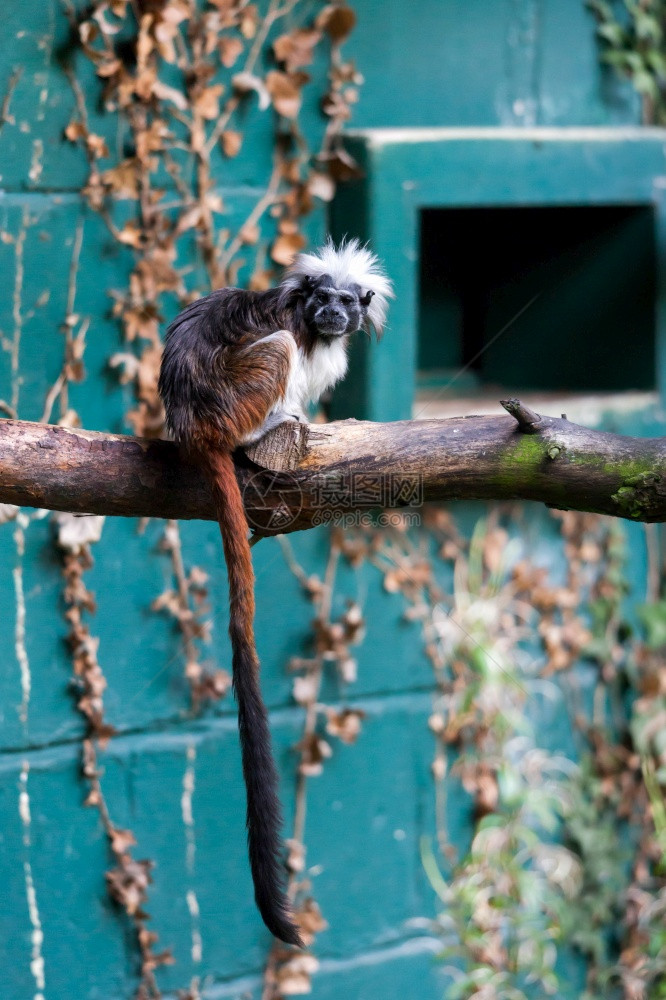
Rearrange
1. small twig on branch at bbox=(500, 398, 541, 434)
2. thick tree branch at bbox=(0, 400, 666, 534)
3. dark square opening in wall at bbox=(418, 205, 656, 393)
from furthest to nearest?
1. dark square opening in wall at bbox=(418, 205, 656, 393)
2. thick tree branch at bbox=(0, 400, 666, 534)
3. small twig on branch at bbox=(500, 398, 541, 434)

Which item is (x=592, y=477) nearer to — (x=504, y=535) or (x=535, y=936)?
(x=504, y=535)

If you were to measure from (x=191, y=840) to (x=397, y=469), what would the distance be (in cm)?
166

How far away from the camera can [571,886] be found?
3.89 metres

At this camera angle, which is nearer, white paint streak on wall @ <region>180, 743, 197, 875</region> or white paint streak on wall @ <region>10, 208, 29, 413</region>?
white paint streak on wall @ <region>10, 208, 29, 413</region>

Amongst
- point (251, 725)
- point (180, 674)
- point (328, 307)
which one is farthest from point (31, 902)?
point (328, 307)

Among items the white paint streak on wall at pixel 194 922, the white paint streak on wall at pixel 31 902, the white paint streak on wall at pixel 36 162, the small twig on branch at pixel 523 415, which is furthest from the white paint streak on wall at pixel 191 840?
the white paint streak on wall at pixel 36 162

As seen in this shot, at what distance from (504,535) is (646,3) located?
1.99 m

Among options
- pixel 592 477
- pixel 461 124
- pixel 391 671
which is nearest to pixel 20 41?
pixel 461 124

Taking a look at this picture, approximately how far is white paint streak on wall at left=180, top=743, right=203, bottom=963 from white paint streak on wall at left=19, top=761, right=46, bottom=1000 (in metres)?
0.47

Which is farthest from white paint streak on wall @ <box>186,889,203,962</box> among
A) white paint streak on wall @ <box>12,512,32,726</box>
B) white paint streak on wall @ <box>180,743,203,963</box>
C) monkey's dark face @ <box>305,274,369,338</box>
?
monkey's dark face @ <box>305,274,369,338</box>

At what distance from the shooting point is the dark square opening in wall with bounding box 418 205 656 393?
13.2ft

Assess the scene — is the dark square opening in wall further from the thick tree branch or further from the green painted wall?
the thick tree branch

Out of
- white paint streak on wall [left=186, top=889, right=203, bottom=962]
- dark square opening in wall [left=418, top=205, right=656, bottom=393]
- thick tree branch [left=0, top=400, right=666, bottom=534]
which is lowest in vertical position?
white paint streak on wall [left=186, top=889, right=203, bottom=962]

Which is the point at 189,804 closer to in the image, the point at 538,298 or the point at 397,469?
the point at 397,469
